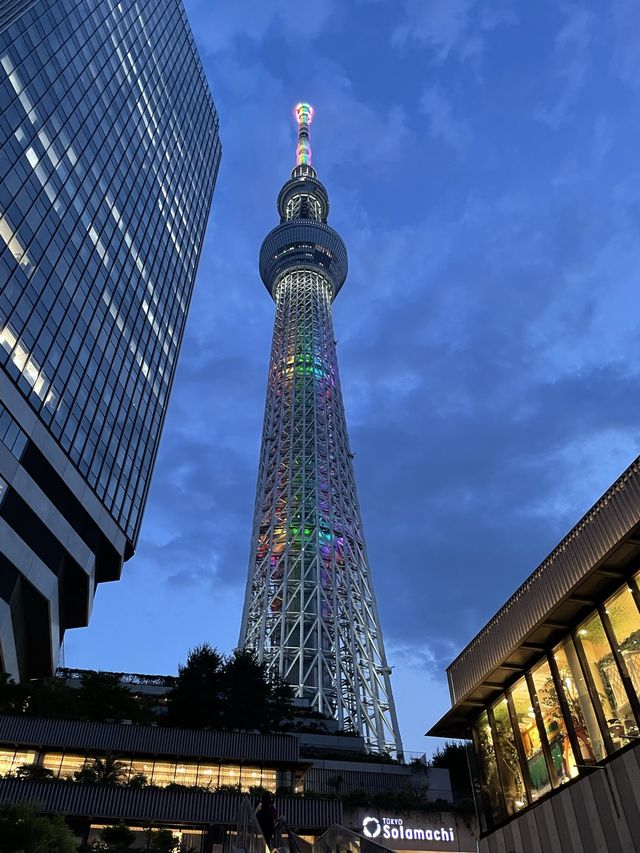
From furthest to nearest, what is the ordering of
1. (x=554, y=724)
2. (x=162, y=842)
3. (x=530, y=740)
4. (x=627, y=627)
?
(x=162, y=842) < (x=530, y=740) < (x=554, y=724) < (x=627, y=627)

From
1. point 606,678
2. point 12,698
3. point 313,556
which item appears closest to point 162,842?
point 12,698

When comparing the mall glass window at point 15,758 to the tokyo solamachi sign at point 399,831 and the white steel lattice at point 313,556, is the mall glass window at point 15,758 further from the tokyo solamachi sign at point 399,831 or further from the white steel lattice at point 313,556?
the white steel lattice at point 313,556

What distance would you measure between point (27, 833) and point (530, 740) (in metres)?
12.5

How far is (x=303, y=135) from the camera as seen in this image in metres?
155

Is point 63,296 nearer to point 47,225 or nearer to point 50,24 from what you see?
point 47,225

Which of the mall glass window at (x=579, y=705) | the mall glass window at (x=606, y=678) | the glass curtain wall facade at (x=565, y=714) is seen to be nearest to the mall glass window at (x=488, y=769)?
the glass curtain wall facade at (x=565, y=714)

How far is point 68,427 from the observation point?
5756cm

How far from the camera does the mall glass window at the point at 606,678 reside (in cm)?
1460

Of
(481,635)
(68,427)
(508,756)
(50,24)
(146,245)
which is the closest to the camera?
(508,756)

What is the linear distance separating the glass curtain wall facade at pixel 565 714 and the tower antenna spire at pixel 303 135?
469 feet

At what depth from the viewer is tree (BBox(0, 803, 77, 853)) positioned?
56.5 ft

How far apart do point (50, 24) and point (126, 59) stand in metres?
17.3

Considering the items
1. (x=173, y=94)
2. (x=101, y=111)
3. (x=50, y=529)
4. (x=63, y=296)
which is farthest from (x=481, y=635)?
(x=173, y=94)

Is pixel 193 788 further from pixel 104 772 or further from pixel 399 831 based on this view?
pixel 399 831
